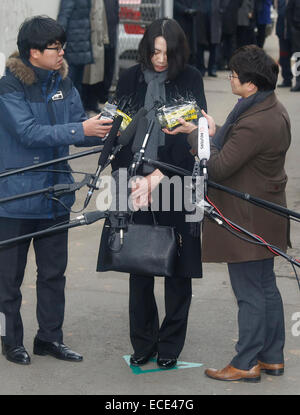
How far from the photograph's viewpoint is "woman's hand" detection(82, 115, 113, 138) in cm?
528

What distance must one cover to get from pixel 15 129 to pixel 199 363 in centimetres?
178

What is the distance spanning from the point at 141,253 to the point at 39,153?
3.01 feet

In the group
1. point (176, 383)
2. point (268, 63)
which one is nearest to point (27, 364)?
point (176, 383)

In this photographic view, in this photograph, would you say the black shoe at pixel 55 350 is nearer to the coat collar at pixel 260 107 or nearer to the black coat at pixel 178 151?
the black coat at pixel 178 151

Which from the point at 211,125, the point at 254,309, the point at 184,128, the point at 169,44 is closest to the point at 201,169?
the point at 184,128

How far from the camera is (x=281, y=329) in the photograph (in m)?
5.68

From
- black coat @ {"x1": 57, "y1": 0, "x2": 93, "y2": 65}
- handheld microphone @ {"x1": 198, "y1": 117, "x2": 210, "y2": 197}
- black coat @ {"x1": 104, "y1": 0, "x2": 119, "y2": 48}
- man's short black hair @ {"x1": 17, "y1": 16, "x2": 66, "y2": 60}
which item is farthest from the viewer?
black coat @ {"x1": 104, "y1": 0, "x2": 119, "y2": 48}

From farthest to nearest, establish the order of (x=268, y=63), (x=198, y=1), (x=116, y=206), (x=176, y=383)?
(x=198, y=1) < (x=176, y=383) < (x=268, y=63) < (x=116, y=206)

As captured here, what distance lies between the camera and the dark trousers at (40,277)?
19.1ft

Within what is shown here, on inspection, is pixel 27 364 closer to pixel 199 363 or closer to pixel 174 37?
pixel 199 363

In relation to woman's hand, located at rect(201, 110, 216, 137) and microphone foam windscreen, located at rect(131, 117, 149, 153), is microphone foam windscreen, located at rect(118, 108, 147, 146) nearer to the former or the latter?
microphone foam windscreen, located at rect(131, 117, 149, 153)

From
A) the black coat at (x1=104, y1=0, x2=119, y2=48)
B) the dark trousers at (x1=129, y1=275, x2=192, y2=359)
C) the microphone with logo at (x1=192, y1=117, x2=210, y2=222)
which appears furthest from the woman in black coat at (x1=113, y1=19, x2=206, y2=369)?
the black coat at (x1=104, y1=0, x2=119, y2=48)

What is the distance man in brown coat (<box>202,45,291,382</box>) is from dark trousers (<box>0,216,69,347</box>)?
37.7 inches

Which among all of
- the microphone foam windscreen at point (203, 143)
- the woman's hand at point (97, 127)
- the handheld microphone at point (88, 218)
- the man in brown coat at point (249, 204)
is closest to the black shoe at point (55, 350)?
the man in brown coat at point (249, 204)
